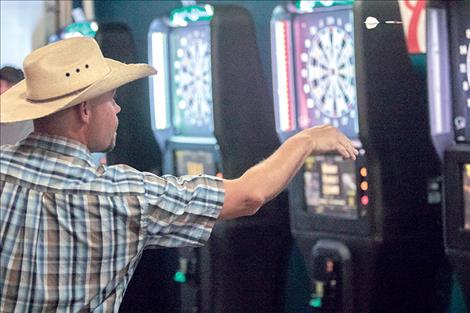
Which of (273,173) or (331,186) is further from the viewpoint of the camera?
(331,186)

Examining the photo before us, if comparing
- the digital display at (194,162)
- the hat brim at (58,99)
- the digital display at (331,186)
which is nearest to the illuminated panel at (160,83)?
the digital display at (194,162)

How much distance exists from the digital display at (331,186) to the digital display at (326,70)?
5.9 inches

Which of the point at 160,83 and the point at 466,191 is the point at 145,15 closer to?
the point at 160,83

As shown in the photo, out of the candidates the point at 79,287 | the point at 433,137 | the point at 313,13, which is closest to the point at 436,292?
the point at 433,137

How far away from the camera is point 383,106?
3.65 meters

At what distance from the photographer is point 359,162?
366 cm

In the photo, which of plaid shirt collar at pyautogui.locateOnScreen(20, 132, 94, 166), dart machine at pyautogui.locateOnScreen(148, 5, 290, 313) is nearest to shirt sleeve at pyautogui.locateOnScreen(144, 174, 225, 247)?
plaid shirt collar at pyautogui.locateOnScreen(20, 132, 94, 166)

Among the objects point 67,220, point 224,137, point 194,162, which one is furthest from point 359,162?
point 67,220

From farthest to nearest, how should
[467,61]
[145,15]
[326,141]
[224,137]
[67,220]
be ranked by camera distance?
[145,15]
[224,137]
[467,61]
[326,141]
[67,220]

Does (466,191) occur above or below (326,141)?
below

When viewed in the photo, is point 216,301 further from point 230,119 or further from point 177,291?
point 230,119

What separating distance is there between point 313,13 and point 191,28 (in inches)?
32.9

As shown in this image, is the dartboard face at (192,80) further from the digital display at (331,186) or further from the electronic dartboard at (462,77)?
the electronic dartboard at (462,77)

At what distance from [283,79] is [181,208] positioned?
1.60 m
